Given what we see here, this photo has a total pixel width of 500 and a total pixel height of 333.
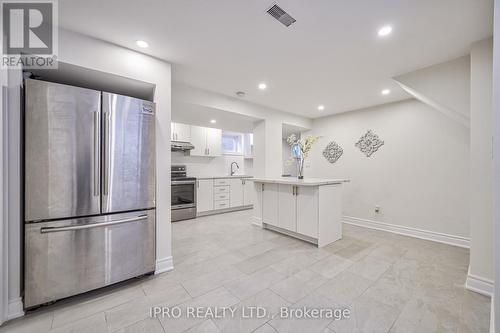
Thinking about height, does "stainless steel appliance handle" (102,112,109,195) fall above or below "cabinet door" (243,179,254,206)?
above

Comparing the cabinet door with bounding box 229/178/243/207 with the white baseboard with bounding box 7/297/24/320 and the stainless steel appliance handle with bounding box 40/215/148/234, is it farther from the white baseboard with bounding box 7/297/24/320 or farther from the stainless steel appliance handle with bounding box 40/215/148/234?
the white baseboard with bounding box 7/297/24/320

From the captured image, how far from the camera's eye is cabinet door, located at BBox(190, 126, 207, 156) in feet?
16.4

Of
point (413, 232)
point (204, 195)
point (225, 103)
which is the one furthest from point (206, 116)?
point (413, 232)

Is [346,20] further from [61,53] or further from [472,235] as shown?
[61,53]

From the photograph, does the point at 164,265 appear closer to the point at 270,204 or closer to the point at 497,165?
the point at 270,204

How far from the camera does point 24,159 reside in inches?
61.9

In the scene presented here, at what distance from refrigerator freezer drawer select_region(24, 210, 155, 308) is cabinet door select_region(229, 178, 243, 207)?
3281mm

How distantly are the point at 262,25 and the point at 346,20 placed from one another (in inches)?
28.5

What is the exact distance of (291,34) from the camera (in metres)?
1.84

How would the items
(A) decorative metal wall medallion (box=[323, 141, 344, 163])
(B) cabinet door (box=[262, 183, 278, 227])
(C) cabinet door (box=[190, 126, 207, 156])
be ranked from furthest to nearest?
(C) cabinet door (box=[190, 126, 207, 156])
(A) decorative metal wall medallion (box=[323, 141, 344, 163])
(B) cabinet door (box=[262, 183, 278, 227])

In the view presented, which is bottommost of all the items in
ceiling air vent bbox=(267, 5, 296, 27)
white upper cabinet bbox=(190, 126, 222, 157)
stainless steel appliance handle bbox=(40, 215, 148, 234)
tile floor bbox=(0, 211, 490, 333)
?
tile floor bbox=(0, 211, 490, 333)

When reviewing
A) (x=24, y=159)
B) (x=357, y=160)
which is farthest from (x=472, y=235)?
(x=24, y=159)

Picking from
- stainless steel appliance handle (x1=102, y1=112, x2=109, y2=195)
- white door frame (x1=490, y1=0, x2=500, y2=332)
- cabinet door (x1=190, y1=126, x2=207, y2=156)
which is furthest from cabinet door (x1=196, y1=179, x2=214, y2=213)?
white door frame (x1=490, y1=0, x2=500, y2=332)

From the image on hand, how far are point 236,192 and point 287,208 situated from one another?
2.39 metres
